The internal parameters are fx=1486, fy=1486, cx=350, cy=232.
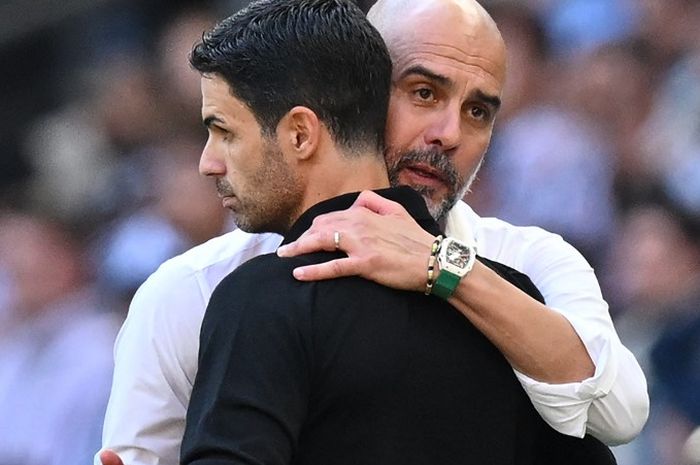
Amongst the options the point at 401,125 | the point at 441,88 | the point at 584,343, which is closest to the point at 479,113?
the point at 441,88

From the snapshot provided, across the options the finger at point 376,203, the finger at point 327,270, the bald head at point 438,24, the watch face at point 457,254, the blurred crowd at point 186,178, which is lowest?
the blurred crowd at point 186,178

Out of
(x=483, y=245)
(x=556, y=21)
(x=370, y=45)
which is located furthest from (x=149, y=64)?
(x=370, y=45)

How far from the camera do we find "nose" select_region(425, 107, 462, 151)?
2478 millimetres

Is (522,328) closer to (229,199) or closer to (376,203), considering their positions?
(376,203)

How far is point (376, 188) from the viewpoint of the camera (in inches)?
80.0

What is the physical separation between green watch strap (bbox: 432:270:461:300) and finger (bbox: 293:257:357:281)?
0.43 ft

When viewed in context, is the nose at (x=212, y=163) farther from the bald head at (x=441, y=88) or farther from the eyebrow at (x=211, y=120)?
the bald head at (x=441, y=88)

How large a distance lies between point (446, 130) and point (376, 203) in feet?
1.70

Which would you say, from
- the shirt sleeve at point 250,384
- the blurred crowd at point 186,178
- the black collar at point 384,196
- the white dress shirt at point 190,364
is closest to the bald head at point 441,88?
the white dress shirt at point 190,364

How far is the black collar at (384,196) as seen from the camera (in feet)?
6.51

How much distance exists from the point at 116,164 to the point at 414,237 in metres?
4.32

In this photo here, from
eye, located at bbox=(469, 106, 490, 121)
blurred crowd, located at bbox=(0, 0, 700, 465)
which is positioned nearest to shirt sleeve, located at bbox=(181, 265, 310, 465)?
eye, located at bbox=(469, 106, 490, 121)

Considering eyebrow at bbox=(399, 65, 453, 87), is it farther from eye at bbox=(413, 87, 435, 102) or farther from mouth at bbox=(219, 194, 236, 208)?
mouth at bbox=(219, 194, 236, 208)

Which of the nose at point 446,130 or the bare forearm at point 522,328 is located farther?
→ the nose at point 446,130
